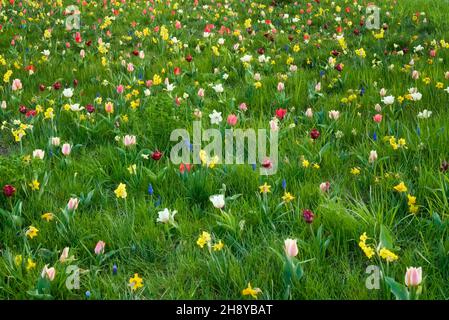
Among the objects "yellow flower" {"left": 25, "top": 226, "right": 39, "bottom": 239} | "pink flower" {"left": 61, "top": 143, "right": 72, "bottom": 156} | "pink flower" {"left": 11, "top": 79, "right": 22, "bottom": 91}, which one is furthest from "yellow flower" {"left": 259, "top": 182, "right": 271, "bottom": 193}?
"pink flower" {"left": 11, "top": 79, "right": 22, "bottom": 91}

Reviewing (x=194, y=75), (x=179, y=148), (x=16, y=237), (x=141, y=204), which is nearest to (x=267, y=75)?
(x=194, y=75)

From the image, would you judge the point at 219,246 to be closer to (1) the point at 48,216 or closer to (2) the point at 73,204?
(2) the point at 73,204

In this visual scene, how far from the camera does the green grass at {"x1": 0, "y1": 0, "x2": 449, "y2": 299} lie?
2.73 meters

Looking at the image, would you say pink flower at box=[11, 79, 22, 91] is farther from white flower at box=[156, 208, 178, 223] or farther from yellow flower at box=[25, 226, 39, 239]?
white flower at box=[156, 208, 178, 223]

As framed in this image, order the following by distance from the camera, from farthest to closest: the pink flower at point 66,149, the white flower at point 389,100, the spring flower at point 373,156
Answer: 1. the white flower at point 389,100
2. the pink flower at point 66,149
3. the spring flower at point 373,156

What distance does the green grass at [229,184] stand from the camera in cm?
273

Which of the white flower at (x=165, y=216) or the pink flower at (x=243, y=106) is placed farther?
the pink flower at (x=243, y=106)

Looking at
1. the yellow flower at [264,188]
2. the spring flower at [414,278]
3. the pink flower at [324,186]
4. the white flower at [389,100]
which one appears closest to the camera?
the spring flower at [414,278]

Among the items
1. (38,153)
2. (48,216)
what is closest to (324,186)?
(48,216)

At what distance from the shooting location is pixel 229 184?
3.68 meters

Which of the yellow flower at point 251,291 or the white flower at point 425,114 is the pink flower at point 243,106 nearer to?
the white flower at point 425,114

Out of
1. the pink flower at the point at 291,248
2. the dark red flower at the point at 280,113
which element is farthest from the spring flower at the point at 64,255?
the dark red flower at the point at 280,113

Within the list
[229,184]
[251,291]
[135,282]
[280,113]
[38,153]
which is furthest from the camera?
[280,113]
